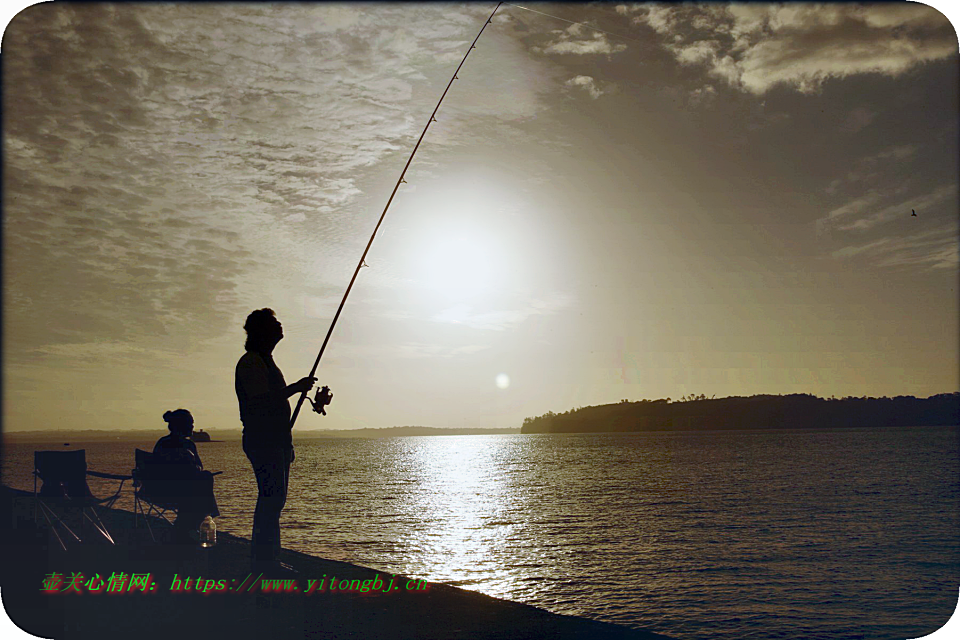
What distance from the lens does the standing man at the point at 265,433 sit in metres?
4.89

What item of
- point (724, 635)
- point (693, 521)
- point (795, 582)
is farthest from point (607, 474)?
point (724, 635)

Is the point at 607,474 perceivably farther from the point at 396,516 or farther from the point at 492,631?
the point at 492,631

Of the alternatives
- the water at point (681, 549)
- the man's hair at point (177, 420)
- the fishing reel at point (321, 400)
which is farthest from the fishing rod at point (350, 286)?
the water at point (681, 549)

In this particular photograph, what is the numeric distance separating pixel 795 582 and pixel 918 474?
46053mm

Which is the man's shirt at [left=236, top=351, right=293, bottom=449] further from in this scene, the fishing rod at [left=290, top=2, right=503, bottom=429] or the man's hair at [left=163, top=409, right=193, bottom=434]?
the man's hair at [left=163, top=409, right=193, bottom=434]

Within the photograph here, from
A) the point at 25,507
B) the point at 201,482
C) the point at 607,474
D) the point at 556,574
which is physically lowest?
the point at 607,474

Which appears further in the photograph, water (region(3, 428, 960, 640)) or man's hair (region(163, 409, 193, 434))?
water (region(3, 428, 960, 640))

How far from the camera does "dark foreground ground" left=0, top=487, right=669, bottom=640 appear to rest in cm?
448

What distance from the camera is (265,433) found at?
4914 millimetres

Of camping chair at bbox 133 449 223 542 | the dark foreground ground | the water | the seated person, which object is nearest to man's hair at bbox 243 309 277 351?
the dark foreground ground

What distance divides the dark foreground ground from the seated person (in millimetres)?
487

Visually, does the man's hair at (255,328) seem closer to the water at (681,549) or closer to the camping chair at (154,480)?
the camping chair at (154,480)

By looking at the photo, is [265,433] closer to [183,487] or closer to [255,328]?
[255,328]

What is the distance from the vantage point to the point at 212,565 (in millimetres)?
6461
